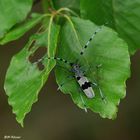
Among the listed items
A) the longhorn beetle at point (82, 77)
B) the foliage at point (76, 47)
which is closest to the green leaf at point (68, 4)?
the foliage at point (76, 47)

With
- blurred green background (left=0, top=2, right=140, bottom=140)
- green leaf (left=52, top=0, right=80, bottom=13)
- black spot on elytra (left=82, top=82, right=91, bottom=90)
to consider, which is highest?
green leaf (left=52, top=0, right=80, bottom=13)

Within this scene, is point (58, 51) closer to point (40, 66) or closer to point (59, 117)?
point (40, 66)

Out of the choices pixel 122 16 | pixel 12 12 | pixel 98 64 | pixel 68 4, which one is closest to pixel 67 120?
pixel 68 4

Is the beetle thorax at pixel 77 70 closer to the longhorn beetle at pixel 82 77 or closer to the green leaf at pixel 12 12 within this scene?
the longhorn beetle at pixel 82 77

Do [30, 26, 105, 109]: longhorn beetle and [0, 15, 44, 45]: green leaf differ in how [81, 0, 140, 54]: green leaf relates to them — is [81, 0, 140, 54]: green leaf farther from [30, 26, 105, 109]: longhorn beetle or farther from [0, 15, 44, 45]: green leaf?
[0, 15, 44, 45]: green leaf

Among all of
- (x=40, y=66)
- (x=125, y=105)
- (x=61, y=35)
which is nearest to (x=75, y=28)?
(x=61, y=35)

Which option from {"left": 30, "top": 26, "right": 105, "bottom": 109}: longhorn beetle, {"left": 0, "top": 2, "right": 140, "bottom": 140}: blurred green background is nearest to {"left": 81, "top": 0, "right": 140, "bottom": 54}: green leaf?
{"left": 30, "top": 26, "right": 105, "bottom": 109}: longhorn beetle
